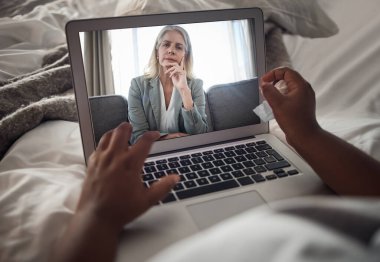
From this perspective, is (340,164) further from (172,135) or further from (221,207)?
(172,135)

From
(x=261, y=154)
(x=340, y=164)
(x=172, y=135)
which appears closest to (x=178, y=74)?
(x=172, y=135)

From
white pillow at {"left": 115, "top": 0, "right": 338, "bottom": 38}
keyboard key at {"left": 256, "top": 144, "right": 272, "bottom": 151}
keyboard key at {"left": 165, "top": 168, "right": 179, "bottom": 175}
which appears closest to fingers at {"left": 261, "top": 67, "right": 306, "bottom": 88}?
keyboard key at {"left": 256, "top": 144, "right": 272, "bottom": 151}

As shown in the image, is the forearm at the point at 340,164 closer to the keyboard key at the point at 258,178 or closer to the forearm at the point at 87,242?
the keyboard key at the point at 258,178

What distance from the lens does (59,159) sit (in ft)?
2.22

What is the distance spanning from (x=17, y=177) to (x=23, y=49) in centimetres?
55

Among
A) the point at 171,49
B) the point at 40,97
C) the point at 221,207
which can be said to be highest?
the point at 171,49

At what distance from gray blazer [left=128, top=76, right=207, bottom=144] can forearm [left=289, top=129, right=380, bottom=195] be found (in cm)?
20

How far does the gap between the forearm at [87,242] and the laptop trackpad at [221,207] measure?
0.44 feet

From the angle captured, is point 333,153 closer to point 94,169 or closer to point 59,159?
point 94,169

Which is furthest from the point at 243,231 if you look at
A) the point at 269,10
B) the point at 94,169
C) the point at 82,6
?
the point at 82,6

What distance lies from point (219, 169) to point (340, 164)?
0.65 feet

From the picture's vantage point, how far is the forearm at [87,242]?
39 centimetres

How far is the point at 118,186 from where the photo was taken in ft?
1.52

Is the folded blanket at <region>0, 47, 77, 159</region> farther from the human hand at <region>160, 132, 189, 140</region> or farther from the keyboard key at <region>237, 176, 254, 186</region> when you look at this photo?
the keyboard key at <region>237, 176, 254, 186</region>
